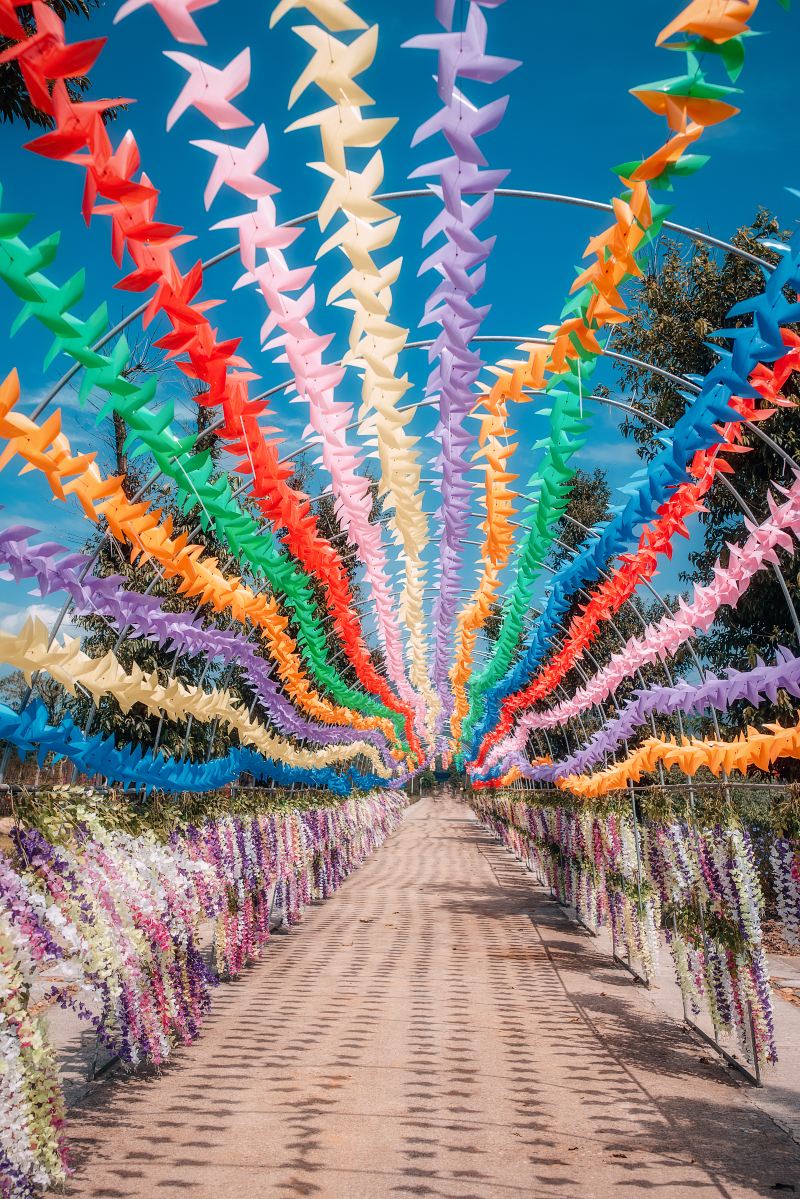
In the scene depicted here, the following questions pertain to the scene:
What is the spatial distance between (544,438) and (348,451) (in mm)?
1235

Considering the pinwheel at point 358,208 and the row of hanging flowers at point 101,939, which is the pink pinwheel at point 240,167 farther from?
the row of hanging flowers at point 101,939

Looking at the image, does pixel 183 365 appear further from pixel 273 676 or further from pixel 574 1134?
pixel 273 676

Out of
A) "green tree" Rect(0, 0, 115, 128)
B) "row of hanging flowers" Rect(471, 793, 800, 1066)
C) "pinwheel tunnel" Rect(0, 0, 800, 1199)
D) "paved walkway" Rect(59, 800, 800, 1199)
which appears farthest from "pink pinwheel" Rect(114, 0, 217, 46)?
"green tree" Rect(0, 0, 115, 128)

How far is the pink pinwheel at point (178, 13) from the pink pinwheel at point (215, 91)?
0.62 ft

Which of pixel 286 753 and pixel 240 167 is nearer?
pixel 240 167

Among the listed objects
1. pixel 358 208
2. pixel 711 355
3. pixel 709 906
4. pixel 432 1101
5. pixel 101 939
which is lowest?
pixel 432 1101

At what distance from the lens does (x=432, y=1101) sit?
16.5 feet

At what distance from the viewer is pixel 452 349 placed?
3.66 meters

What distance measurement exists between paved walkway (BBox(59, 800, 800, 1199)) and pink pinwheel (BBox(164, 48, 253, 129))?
3906 mm

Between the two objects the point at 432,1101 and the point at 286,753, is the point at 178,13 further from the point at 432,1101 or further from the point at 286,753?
the point at 286,753

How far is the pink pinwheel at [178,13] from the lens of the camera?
85.0 inches

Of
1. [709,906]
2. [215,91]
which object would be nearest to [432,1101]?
[709,906]

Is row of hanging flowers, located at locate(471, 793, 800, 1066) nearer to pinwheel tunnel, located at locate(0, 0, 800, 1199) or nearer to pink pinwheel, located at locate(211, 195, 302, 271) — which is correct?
pinwheel tunnel, located at locate(0, 0, 800, 1199)

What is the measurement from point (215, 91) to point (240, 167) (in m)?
0.29
